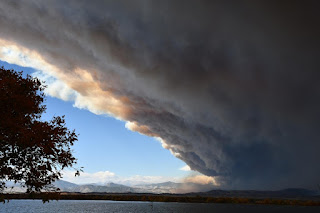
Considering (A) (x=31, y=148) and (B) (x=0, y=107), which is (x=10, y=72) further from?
(A) (x=31, y=148)

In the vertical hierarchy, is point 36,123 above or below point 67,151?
above

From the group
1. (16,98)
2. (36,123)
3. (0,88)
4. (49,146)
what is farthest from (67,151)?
(0,88)

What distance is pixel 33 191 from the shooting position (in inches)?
682

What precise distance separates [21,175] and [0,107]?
5124 millimetres

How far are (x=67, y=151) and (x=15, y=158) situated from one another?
353cm

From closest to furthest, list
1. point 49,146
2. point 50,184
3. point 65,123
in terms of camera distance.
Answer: point 49,146 → point 50,184 → point 65,123

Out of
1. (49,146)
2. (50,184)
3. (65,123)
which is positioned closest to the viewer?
(49,146)

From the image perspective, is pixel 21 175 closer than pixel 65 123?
Yes

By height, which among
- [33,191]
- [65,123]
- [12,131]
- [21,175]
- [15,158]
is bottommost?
[33,191]

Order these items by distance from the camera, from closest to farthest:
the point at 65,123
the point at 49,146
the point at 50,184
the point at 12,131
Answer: the point at 12,131, the point at 49,146, the point at 50,184, the point at 65,123

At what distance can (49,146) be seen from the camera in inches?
653

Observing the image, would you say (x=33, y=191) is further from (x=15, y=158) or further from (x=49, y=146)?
(x=49, y=146)

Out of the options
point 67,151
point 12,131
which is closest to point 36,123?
point 12,131

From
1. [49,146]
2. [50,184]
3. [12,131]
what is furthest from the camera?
[50,184]
